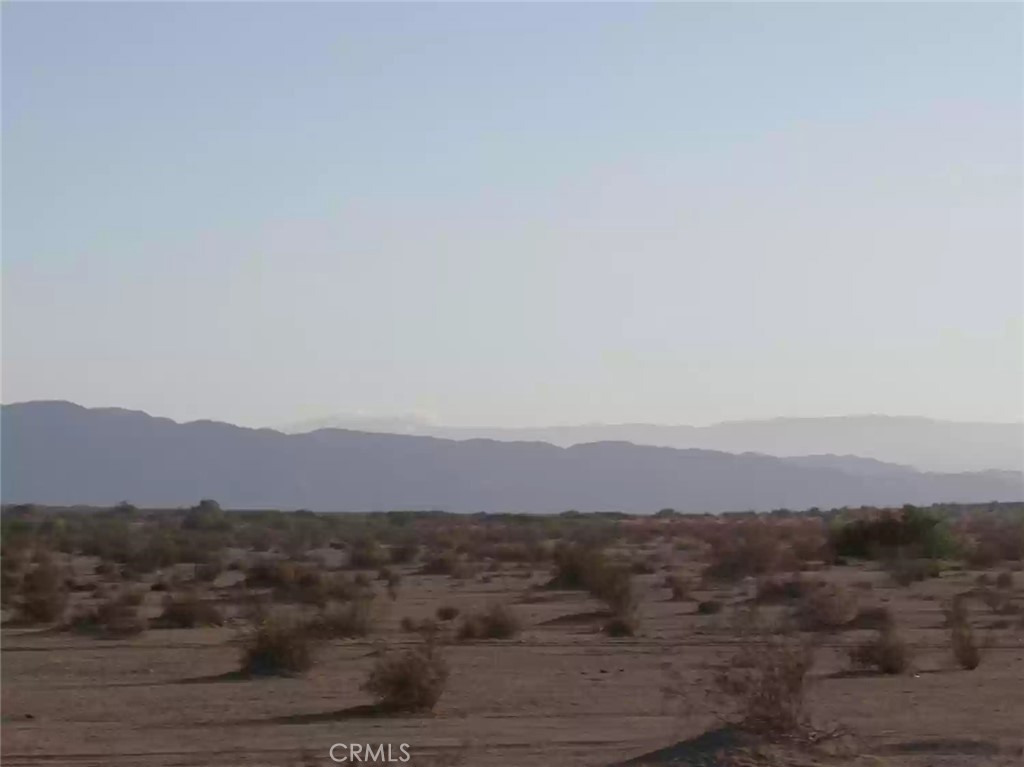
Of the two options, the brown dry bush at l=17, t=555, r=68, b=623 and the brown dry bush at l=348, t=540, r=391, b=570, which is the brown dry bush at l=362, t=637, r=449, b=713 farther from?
the brown dry bush at l=348, t=540, r=391, b=570

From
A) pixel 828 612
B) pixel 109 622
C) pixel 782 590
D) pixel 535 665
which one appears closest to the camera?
pixel 535 665

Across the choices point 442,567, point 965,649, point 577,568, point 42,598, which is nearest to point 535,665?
point 965,649

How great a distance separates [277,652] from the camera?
26.2 meters

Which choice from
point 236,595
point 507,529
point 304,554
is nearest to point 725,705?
point 236,595

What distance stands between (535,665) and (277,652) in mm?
4386

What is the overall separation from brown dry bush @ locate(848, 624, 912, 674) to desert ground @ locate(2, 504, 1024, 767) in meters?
0.11

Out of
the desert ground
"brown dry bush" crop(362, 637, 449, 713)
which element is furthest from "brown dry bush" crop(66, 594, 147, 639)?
"brown dry bush" crop(362, 637, 449, 713)

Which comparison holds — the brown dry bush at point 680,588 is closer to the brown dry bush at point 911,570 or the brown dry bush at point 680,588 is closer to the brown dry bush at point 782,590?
the brown dry bush at point 782,590

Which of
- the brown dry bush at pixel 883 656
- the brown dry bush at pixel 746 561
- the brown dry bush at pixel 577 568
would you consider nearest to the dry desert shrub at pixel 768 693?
the brown dry bush at pixel 883 656

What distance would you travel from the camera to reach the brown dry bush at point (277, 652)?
2612 centimetres

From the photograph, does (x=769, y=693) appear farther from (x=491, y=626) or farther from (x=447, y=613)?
(x=447, y=613)

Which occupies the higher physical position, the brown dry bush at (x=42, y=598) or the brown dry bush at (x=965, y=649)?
the brown dry bush at (x=42, y=598)

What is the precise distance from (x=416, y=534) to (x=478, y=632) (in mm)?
53773

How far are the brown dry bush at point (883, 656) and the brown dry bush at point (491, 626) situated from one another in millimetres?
7230
